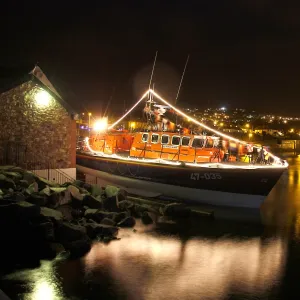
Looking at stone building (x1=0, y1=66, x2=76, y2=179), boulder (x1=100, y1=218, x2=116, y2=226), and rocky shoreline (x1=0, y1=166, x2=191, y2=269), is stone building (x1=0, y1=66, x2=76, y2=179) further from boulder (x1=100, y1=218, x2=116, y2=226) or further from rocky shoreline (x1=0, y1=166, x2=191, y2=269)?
boulder (x1=100, y1=218, x2=116, y2=226)

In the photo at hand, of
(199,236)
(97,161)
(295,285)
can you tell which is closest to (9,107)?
(97,161)

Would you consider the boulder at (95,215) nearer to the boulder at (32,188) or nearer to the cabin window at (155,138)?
the boulder at (32,188)

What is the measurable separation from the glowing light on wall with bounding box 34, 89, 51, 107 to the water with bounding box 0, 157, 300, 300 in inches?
303

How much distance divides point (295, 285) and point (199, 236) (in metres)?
5.55

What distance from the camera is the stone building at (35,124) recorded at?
20.0 meters

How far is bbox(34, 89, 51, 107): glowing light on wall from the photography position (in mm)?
20834

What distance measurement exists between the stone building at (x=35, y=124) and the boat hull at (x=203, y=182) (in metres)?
3.99

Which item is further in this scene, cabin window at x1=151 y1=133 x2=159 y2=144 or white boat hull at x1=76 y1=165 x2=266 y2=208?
cabin window at x1=151 y1=133 x2=159 y2=144

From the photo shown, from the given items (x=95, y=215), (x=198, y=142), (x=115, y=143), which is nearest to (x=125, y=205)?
(x=95, y=215)

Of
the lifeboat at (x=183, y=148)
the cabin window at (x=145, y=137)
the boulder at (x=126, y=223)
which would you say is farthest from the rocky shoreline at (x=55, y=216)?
the cabin window at (x=145, y=137)

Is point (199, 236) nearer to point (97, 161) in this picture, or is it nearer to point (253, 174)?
point (253, 174)

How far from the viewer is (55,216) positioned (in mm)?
15273

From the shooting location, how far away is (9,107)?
65.7 feet

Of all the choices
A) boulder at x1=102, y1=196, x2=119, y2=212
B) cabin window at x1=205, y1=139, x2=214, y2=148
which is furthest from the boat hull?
boulder at x1=102, y1=196, x2=119, y2=212
